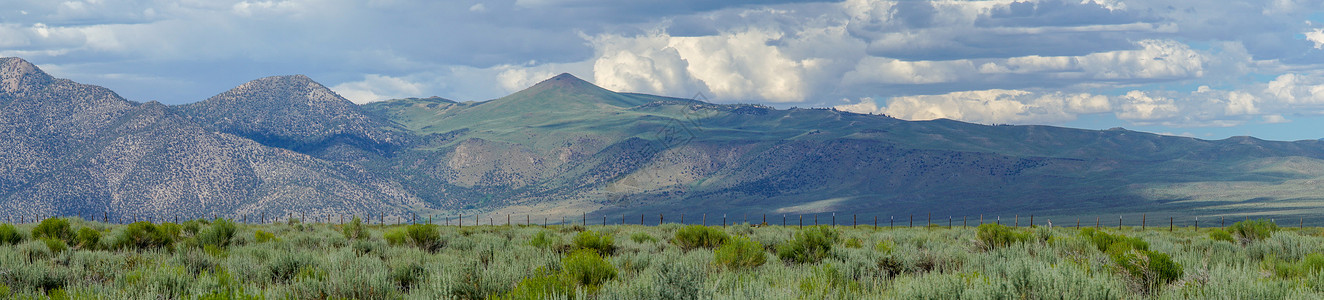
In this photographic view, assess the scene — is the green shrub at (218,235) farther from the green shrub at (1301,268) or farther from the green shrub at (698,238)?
the green shrub at (1301,268)

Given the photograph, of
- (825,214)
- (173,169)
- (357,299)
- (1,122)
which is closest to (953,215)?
(825,214)

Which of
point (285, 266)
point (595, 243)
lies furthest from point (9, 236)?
point (595, 243)

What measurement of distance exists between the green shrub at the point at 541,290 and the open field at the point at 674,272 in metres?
0.02

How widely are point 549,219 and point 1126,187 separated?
133058 millimetres

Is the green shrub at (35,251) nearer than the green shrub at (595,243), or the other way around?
the green shrub at (35,251)

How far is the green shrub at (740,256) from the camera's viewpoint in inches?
483

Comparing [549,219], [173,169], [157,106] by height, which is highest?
[157,106]

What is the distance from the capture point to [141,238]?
1752 cm

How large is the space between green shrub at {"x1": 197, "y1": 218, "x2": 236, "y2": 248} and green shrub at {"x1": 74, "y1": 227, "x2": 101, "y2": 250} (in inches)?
71.5

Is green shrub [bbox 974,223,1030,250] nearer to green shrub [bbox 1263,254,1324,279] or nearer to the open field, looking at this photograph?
the open field

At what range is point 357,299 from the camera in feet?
31.8

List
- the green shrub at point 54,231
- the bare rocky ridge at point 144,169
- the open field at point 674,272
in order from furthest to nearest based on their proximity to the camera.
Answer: the bare rocky ridge at point 144,169 → the green shrub at point 54,231 → the open field at point 674,272

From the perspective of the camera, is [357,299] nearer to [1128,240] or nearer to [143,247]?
[143,247]

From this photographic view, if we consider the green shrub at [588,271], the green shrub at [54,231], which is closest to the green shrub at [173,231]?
the green shrub at [54,231]
